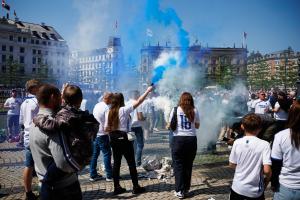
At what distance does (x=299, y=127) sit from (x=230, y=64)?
227ft

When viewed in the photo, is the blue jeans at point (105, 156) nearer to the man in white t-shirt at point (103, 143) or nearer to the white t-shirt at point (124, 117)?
the man in white t-shirt at point (103, 143)

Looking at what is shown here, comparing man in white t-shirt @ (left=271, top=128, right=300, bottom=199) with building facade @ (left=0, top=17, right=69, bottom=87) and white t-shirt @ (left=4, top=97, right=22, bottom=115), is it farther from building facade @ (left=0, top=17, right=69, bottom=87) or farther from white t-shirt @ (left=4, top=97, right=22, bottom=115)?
building facade @ (left=0, top=17, right=69, bottom=87)

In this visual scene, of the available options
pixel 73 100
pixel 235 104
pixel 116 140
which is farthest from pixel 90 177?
pixel 235 104

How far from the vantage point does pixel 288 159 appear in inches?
135

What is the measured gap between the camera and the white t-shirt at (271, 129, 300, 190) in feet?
11.2

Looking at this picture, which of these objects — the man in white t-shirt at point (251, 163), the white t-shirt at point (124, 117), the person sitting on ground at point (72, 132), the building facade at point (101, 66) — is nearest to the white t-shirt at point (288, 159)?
the man in white t-shirt at point (251, 163)

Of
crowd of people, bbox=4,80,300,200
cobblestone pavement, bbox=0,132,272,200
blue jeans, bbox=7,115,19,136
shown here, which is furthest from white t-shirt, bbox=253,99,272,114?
blue jeans, bbox=7,115,19,136

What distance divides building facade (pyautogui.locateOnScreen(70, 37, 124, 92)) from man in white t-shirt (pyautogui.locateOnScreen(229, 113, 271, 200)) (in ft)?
63.6

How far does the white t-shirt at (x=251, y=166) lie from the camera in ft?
12.6

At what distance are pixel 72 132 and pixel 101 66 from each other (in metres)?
33.6

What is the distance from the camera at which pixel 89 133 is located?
3211 millimetres

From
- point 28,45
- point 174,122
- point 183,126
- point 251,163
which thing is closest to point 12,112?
point 174,122

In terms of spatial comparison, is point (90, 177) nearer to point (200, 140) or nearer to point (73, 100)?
point (73, 100)

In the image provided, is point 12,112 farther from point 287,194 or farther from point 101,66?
point 101,66
